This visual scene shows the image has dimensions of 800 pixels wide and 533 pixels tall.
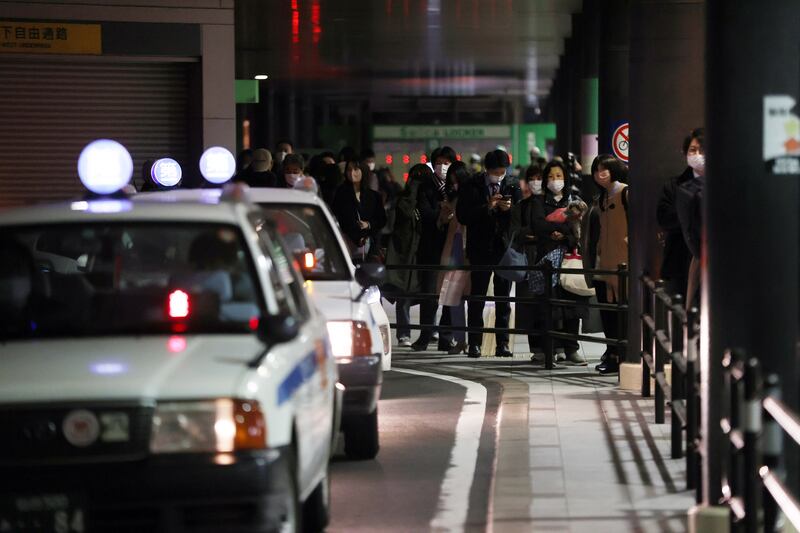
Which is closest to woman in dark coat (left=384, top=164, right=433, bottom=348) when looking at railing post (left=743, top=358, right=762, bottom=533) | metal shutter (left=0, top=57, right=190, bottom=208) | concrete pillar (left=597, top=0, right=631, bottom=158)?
metal shutter (left=0, top=57, right=190, bottom=208)

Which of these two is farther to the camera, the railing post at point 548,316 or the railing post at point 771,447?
the railing post at point 548,316

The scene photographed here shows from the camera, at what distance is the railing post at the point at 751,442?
6.04 meters

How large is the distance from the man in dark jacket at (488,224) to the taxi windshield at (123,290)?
9.92 meters

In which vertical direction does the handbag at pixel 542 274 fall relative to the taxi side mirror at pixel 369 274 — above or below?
below

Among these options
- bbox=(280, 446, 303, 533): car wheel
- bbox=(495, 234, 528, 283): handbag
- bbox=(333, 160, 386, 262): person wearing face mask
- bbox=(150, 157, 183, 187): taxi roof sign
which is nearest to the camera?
bbox=(280, 446, 303, 533): car wheel

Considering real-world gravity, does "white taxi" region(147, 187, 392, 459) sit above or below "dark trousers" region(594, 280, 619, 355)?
above

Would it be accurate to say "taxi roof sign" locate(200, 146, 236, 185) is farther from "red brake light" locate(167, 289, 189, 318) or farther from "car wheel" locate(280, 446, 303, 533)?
"car wheel" locate(280, 446, 303, 533)

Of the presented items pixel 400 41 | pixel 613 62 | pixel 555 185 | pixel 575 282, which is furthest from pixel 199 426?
pixel 400 41

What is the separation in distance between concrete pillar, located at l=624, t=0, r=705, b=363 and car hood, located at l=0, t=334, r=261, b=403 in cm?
783

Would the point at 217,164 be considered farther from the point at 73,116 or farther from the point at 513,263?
the point at 73,116

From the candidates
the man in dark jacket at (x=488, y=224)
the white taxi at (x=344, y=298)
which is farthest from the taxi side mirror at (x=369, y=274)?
the man in dark jacket at (x=488, y=224)

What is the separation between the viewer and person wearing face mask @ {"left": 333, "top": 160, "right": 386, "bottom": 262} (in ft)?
60.2

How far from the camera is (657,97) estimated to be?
14195 millimetres

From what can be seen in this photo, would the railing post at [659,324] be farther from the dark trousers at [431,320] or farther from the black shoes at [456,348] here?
the dark trousers at [431,320]
